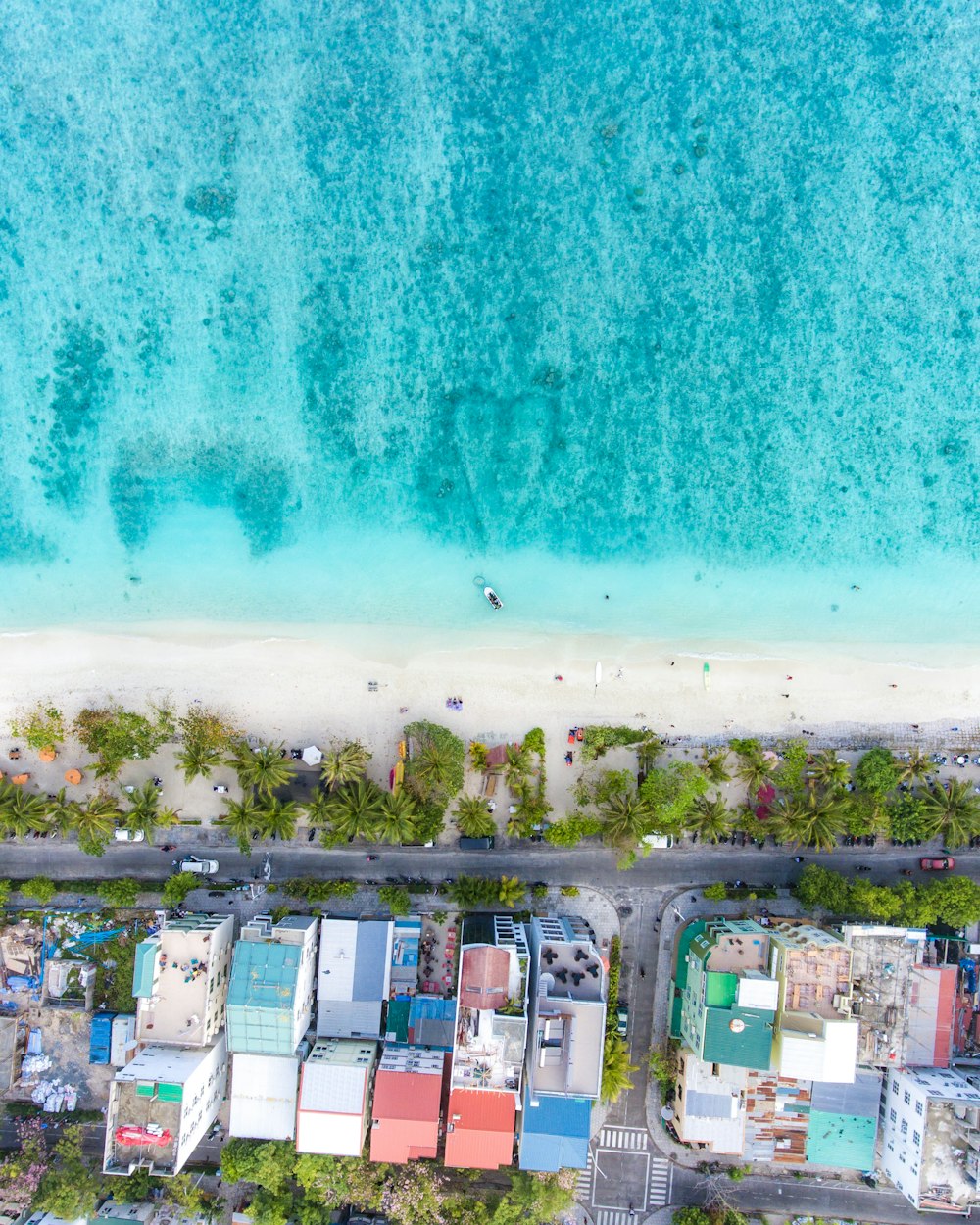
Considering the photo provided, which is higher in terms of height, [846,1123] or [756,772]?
[756,772]

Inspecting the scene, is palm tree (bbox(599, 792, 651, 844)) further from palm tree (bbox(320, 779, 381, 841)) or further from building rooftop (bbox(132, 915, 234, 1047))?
building rooftop (bbox(132, 915, 234, 1047))

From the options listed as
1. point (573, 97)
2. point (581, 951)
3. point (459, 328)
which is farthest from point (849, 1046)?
point (573, 97)

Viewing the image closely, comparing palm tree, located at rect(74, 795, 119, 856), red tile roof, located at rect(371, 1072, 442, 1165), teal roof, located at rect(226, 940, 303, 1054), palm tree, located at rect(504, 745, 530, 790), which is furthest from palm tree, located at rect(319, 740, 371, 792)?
red tile roof, located at rect(371, 1072, 442, 1165)

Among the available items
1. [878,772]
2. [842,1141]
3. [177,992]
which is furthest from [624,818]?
[177,992]

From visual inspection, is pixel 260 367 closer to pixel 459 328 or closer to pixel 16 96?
pixel 459 328

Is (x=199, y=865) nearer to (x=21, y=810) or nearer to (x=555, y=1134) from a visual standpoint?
(x=21, y=810)

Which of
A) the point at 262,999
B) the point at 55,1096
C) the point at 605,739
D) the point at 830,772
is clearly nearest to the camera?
the point at 262,999
